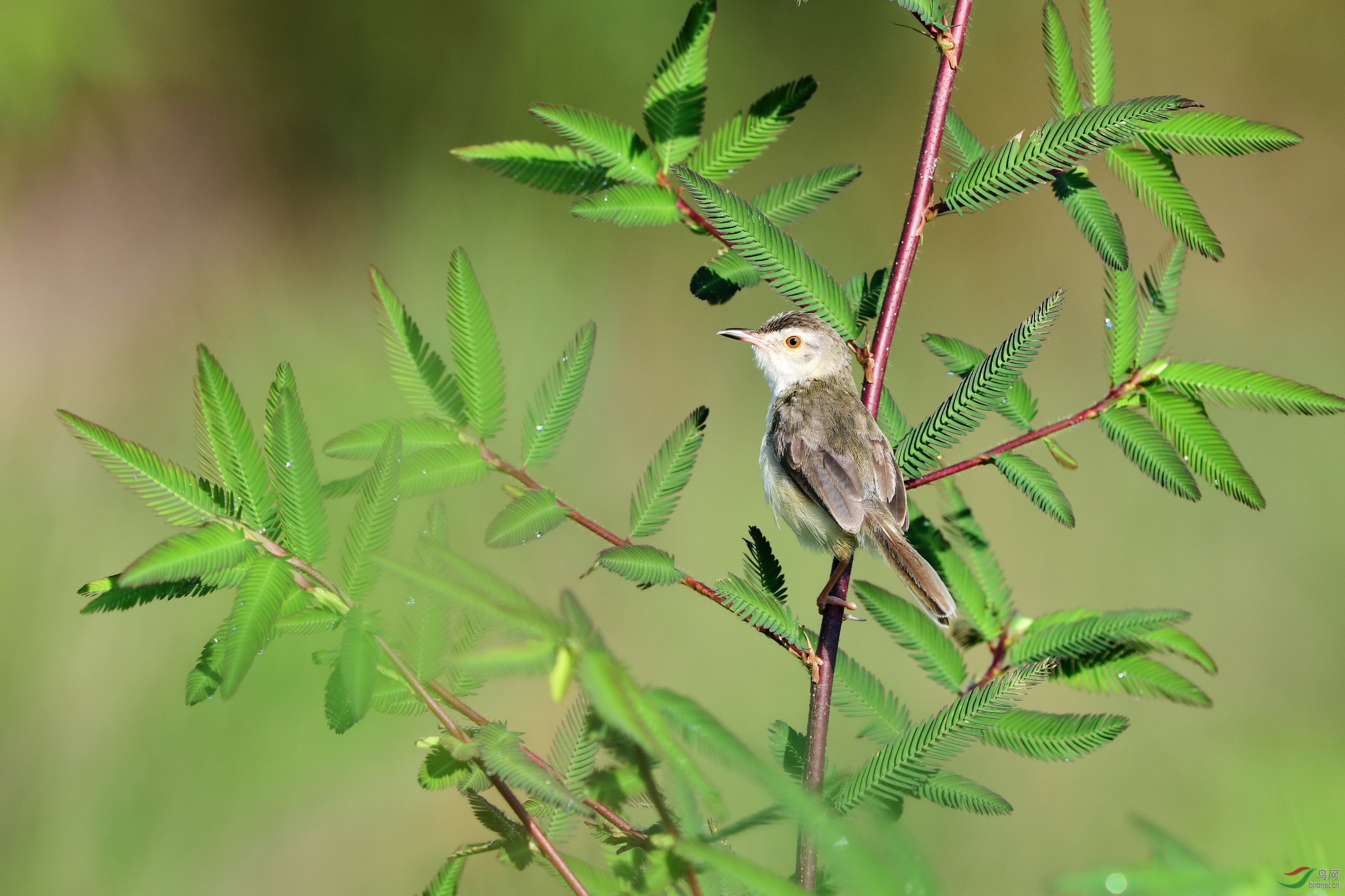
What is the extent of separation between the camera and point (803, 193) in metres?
1.45

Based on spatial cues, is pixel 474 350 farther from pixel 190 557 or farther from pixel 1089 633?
pixel 1089 633

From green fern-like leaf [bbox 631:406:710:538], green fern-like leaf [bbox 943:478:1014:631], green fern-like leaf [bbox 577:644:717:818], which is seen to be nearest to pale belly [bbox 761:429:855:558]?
green fern-like leaf [bbox 943:478:1014:631]

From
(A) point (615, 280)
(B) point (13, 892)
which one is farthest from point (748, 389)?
(B) point (13, 892)

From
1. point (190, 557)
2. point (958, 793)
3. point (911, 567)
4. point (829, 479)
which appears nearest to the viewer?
point (190, 557)

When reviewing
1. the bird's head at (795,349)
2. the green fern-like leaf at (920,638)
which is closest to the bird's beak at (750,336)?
the bird's head at (795,349)

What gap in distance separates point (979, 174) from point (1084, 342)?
3.82 metres

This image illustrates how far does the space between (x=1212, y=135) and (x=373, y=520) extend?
1133 mm

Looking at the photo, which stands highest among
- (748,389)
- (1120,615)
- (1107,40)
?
(1107,40)

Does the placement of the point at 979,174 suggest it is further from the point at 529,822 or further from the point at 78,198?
the point at 78,198

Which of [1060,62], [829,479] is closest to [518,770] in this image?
[1060,62]

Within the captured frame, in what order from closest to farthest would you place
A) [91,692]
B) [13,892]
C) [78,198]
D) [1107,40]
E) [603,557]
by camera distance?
[603,557]
[1107,40]
[13,892]
[91,692]
[78,198]

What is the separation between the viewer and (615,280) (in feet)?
15.0

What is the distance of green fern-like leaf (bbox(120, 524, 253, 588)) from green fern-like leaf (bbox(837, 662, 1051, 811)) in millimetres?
598

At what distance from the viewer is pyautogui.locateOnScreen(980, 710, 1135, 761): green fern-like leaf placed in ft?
3.38
